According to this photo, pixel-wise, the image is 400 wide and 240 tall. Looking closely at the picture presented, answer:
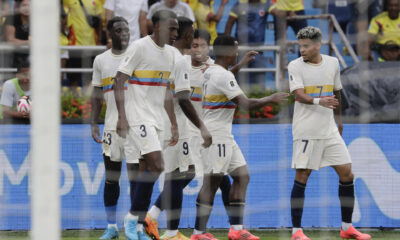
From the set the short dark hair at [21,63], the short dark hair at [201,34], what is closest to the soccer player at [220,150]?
the short dark hair at [201,34]

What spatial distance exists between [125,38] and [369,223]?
8.64ft

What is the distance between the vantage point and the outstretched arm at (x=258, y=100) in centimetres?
520

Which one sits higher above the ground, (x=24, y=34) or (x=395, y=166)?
(x=24, y=34)

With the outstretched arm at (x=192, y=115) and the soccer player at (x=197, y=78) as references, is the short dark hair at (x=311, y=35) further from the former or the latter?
the outstretched arm at (x=192, y=115)

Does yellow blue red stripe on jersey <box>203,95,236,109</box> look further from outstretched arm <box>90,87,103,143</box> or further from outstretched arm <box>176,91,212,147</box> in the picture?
outstretched arm <box>90,87,103,143</box>

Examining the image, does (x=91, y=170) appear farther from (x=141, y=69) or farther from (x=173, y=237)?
(x=141, y=69)

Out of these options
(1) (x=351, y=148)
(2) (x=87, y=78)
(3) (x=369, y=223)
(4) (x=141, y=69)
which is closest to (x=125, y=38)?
(4) (x=141, y=69)

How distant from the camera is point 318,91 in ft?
19.2

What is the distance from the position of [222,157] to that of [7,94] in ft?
6.12

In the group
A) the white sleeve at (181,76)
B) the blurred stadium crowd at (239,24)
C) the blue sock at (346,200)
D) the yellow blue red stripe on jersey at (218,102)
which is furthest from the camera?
the blurred stadium crowd at (239,24)

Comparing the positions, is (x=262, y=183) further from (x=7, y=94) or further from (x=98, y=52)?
(x=7, y=94)

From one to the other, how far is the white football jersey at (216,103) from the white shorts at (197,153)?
0.78 ft

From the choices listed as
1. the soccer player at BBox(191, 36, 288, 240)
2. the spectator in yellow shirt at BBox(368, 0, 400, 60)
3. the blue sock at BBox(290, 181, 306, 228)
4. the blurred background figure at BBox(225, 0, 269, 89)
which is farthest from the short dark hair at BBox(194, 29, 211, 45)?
the spectator in yellow shirt at BBox(368, 0, 400, 60)

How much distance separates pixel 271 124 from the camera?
691cm
